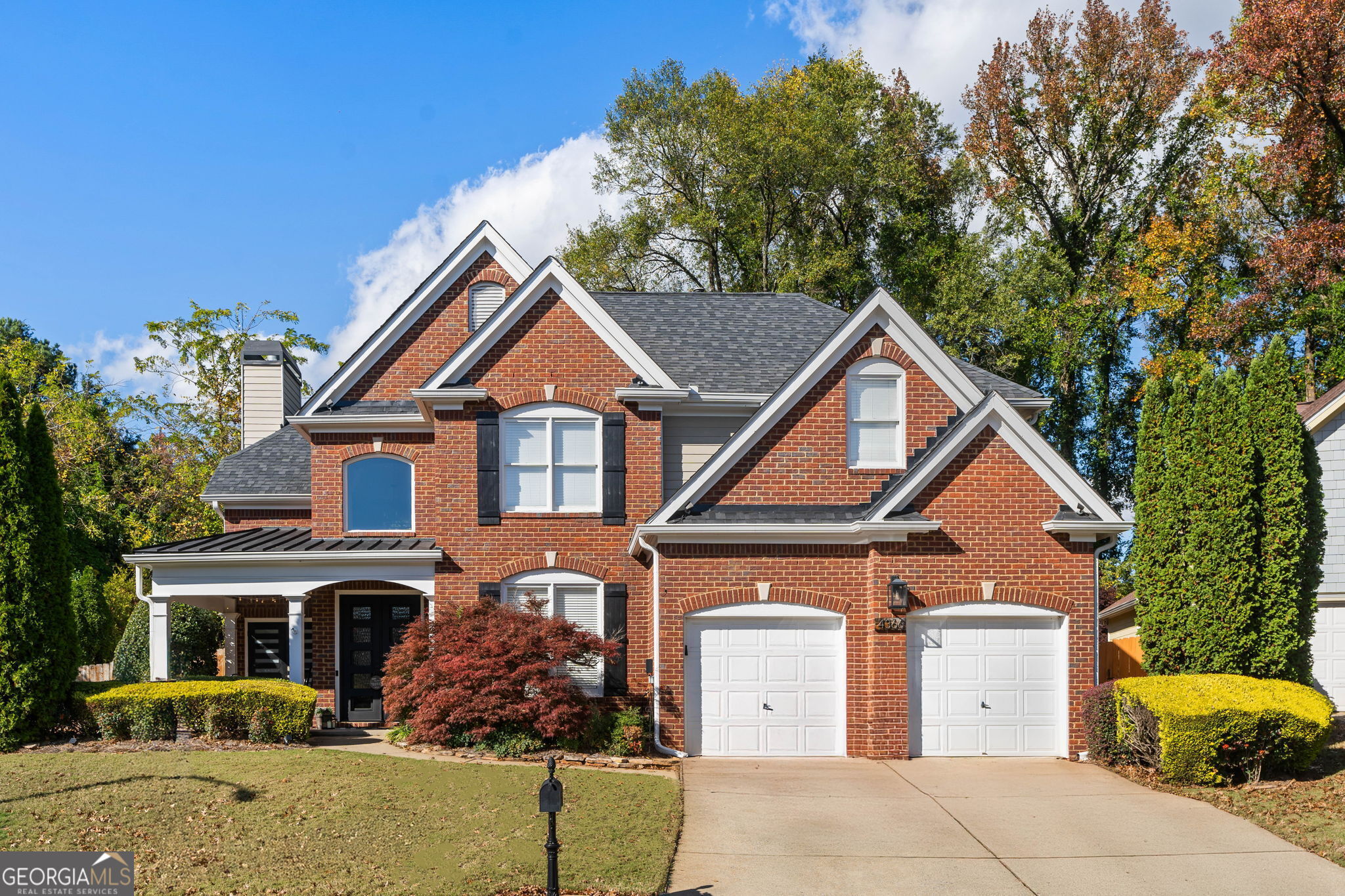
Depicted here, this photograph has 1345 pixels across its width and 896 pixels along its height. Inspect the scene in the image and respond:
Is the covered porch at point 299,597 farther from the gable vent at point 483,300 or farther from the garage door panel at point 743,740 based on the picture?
the garage door panel at point 743,740

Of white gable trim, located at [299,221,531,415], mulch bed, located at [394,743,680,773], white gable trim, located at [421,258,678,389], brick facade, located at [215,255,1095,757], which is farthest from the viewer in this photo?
white gable trim, located at [299,221,531,415]

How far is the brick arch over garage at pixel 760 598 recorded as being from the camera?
1527cm

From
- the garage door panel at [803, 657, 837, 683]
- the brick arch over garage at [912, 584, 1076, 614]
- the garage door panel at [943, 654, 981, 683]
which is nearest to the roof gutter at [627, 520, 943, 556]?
the brick arch over garage at [912, 584, 1076, 614]

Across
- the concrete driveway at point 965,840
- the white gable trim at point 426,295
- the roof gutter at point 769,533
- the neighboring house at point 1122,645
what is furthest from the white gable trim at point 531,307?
the neighboring house at point 1122,645

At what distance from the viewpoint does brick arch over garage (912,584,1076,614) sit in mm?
14984

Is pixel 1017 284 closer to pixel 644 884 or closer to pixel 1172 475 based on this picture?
pixel 1172 475

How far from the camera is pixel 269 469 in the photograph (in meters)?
21.6

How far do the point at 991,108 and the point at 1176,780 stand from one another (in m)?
27.3

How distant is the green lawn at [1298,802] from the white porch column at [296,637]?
1308 centimetres

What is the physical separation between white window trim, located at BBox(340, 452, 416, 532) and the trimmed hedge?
177 inches

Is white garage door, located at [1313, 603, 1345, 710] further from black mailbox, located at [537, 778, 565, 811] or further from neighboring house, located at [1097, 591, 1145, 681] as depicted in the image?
black mailbox, located at [537, 778, 565, 811]

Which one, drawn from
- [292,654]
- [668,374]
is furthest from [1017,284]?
[292,654]

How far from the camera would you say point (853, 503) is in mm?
16172

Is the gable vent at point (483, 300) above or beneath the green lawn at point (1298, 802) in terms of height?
above
